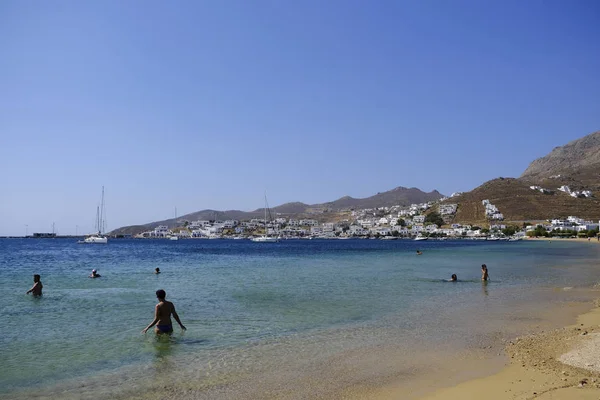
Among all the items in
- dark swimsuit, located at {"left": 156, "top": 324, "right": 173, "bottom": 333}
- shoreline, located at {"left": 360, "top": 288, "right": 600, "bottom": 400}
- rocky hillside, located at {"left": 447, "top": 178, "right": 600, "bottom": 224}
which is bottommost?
shoreline, located at {"left": 360, "top": 288, "right": 600, "bottom": 400}

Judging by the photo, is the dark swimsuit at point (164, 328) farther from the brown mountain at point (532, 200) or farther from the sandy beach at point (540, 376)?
the brown mountain at point (532, 200)

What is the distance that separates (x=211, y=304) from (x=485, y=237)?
14002 centimetres

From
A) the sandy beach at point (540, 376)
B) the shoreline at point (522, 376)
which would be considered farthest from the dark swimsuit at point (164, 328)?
the sandy beach at point (540, 376)

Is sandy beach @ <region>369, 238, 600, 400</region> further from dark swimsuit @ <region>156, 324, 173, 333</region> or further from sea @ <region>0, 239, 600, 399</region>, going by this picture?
dark swimsuit @ <region>156, 324, 173, 333</region>

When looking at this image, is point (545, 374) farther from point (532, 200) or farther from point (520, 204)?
point (532, 200)

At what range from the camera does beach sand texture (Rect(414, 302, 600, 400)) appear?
24.8 ft

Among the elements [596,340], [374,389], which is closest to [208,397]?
[374,389]

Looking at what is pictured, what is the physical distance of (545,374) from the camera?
8.62 meters

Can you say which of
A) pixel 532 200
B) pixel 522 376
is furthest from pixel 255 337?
pixel 532 200

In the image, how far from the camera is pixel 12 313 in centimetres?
1705

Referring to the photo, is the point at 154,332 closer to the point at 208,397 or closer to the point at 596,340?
the point at 208,397

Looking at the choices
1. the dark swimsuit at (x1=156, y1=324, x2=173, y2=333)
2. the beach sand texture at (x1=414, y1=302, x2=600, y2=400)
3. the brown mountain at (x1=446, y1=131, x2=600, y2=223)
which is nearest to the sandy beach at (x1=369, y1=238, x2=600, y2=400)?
the beach sand texture at (x1=414, y1=302, x2=600, y2=400)

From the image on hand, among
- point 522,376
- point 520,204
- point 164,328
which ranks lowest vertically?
point 522,376

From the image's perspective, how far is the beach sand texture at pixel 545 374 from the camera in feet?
24.8
